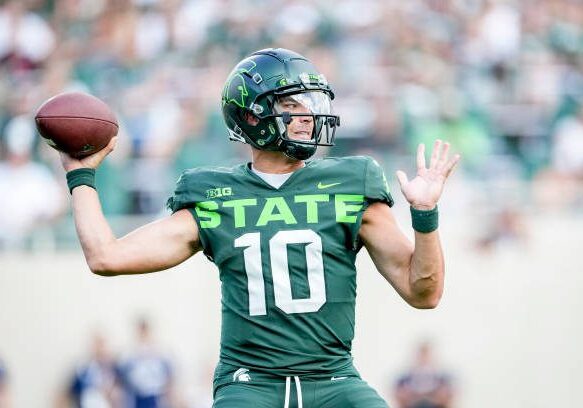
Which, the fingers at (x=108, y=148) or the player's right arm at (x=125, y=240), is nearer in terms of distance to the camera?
the player's right arm at (x=125, y=240)

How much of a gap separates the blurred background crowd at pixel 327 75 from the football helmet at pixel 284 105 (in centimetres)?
599

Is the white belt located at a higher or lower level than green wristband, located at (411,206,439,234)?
lower

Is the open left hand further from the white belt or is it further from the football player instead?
the white belt

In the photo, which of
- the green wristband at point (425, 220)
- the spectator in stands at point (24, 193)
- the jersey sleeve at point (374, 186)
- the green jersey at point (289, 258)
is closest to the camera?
the green wristband at point (425, 220)

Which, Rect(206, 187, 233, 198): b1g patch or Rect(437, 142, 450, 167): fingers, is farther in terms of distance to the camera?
Rect(206, 187, 233, 198): b1g patch

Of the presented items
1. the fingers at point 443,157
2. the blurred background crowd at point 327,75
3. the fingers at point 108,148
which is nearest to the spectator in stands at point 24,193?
the blurred background crowd at point 327,75

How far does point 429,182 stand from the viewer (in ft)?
14.1

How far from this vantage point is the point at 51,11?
1264cm

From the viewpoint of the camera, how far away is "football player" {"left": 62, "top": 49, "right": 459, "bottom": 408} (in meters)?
4.30

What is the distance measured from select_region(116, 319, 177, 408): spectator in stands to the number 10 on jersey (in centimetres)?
615

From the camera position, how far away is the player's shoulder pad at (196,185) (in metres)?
4.52

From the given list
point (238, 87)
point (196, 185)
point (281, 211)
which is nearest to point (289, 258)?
point (281, 211)

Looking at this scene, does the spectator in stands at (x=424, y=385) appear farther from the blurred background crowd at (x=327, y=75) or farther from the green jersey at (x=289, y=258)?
the green jersey at (x=289, y=258)

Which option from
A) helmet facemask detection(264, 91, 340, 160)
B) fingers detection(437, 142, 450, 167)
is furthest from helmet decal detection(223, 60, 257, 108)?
fingers detection(437, 142, 450, 167)
